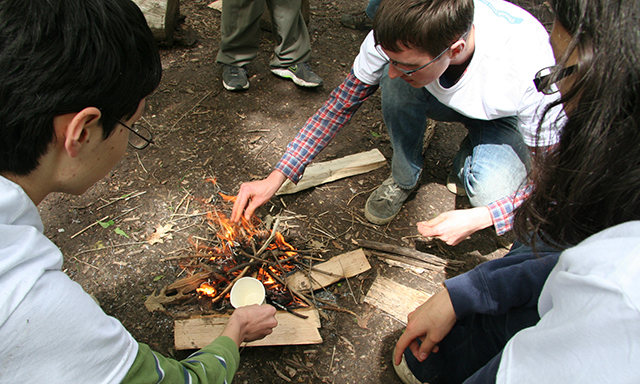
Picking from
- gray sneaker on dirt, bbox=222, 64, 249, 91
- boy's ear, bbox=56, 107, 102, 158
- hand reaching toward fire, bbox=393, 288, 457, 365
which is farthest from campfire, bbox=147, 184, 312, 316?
gray sneaker on dirt, bbox=222, 64, 249, 91

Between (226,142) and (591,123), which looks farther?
(226,142)

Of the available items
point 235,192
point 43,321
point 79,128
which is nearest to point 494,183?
point 235,192

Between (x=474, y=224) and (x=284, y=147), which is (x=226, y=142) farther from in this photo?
(x=474, y=224)

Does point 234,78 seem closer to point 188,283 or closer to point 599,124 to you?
point 188,283

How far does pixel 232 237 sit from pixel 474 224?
1706 mm

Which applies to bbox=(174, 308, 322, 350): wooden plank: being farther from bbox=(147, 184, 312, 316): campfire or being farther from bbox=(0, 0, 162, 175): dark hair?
bbox=(0, 0, 162, 175): dark hair

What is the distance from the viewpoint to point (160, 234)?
2863 mm

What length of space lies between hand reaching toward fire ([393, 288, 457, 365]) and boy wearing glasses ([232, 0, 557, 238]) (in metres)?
0.84

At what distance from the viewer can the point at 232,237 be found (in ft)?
8.89

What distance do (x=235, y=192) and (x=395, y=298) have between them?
1.64 metres

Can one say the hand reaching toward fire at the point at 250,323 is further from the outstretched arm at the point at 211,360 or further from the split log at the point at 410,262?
the split log at the point at 410,262

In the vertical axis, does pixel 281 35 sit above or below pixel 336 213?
above

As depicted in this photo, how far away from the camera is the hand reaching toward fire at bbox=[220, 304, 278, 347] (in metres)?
1.87

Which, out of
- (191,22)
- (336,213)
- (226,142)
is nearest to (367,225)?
(336,213)
